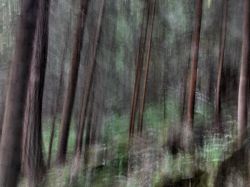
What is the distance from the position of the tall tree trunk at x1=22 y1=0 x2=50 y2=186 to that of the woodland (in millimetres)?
13

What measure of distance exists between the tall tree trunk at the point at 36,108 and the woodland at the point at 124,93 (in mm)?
13

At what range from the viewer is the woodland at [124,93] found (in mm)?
5262

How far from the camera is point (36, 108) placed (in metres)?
5.24

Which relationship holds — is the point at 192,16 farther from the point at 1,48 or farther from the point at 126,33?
the point at 1,48

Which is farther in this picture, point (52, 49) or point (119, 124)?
point (119, 124)

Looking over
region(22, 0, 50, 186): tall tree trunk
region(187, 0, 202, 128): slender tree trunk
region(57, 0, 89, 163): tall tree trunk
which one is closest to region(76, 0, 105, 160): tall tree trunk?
region(57, 0, 89, 163): tall tree trunk

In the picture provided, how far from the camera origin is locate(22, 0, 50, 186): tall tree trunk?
206 inches

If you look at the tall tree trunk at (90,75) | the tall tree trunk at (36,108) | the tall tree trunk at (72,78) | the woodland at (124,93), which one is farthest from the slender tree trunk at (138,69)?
the tall tree trunk at (36,108)

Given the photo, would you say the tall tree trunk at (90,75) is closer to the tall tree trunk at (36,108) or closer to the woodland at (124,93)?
the woodland at (124,93)

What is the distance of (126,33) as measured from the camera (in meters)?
13.0

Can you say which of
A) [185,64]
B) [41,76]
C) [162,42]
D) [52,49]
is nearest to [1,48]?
[52,49]

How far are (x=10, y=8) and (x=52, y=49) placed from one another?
4460mm

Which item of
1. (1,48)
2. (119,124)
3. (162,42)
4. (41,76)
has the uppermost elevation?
(162,42)

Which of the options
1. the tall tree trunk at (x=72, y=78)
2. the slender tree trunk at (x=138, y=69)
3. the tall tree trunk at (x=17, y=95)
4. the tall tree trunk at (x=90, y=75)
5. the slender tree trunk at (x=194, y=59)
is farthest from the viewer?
the slender tree trunk at (x=138, y=69)
